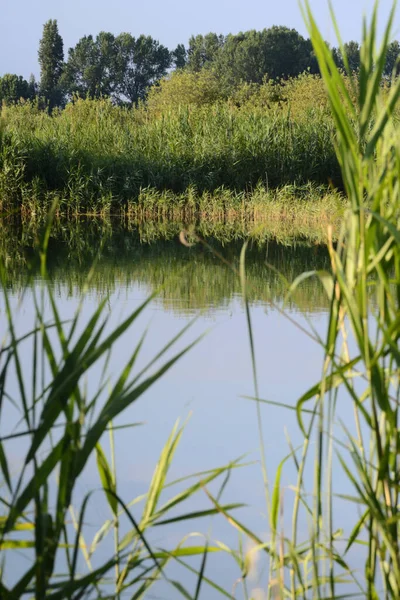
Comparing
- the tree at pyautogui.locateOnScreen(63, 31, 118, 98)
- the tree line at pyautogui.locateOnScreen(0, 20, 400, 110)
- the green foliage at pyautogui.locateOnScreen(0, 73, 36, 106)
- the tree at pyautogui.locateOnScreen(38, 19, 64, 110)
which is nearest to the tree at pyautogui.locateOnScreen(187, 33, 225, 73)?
the tree line at pyautogui.locateOnScreen(0, 20, 400, 110)

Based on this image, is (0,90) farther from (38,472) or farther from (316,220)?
(38,472)

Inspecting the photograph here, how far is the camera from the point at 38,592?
1.04 metres

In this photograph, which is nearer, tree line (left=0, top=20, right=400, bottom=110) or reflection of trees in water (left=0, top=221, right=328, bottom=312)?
reflection of trees in water (left=0, top=221, right=328, bottom=312)

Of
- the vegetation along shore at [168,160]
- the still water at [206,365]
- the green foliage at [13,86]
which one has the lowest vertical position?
the still water at [206,365]

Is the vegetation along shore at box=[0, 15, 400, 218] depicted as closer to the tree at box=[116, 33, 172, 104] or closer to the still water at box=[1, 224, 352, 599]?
the still water at box=[1, 224, 352, 599]

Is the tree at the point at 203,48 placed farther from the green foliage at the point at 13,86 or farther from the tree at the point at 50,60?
the green foliage at the point at 13,86

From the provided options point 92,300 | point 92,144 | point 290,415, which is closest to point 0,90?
point 92,144

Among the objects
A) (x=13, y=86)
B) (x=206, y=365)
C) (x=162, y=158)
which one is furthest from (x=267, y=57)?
(x=206, y=365)

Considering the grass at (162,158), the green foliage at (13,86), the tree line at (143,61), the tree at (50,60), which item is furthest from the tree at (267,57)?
the grass at (162,158)

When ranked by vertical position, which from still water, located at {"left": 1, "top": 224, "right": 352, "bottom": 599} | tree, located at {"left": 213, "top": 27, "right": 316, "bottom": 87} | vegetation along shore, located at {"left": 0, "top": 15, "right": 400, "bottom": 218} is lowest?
still water, located at {"left": 1, "top": 224, "right": 352, "bottom": 599}

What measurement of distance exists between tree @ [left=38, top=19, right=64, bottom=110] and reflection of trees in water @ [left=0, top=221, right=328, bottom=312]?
167 ft

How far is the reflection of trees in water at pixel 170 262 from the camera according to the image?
7648mm

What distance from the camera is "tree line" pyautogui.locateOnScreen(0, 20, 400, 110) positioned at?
6112 centimetres

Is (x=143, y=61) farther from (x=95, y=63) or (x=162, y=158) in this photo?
(x=162, y=158)
